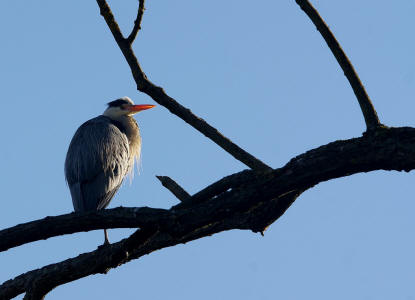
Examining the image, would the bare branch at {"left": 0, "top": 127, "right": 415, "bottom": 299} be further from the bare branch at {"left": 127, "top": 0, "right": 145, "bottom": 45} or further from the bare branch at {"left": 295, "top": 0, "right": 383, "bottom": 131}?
the bare branch at {"left": 127, "top": 0, "right": 145, "bottom": 45}

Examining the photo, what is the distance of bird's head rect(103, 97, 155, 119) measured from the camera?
9.05 meters

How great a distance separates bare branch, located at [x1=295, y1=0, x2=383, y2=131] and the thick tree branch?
0.73 m

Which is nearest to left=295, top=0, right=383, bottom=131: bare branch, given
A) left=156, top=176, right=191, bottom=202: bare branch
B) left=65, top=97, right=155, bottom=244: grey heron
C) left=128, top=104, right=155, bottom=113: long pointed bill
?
left=156, top=176, right=191, bottom=202: bare branch

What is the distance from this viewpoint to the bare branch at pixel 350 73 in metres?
3.40

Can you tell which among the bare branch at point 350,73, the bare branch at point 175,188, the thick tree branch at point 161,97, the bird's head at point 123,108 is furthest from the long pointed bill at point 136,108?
the bare branch at point 350,73

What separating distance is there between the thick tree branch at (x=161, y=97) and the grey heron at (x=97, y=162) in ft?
10.4

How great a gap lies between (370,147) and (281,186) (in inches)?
19.7

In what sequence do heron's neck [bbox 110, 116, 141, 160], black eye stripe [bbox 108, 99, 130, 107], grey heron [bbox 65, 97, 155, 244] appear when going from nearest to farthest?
grey heron [bbox 65, 97, 155, 244]
heron's neck [bbox 110, 116, 141, 160]
black eye stripe [bbox 108, 99, 130, 107]

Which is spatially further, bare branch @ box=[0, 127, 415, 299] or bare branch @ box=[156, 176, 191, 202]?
bare branch @ box=[156, 176, 191, 202]

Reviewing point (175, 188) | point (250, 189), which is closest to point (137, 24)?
point (250, 189)

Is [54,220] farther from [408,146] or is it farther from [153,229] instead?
[408,146]

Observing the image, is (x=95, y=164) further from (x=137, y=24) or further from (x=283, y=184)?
(x=283, y=184)

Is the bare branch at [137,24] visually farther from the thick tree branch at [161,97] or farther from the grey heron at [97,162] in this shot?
the grey heron at [97,162]

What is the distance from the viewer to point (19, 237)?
3.65 meters
